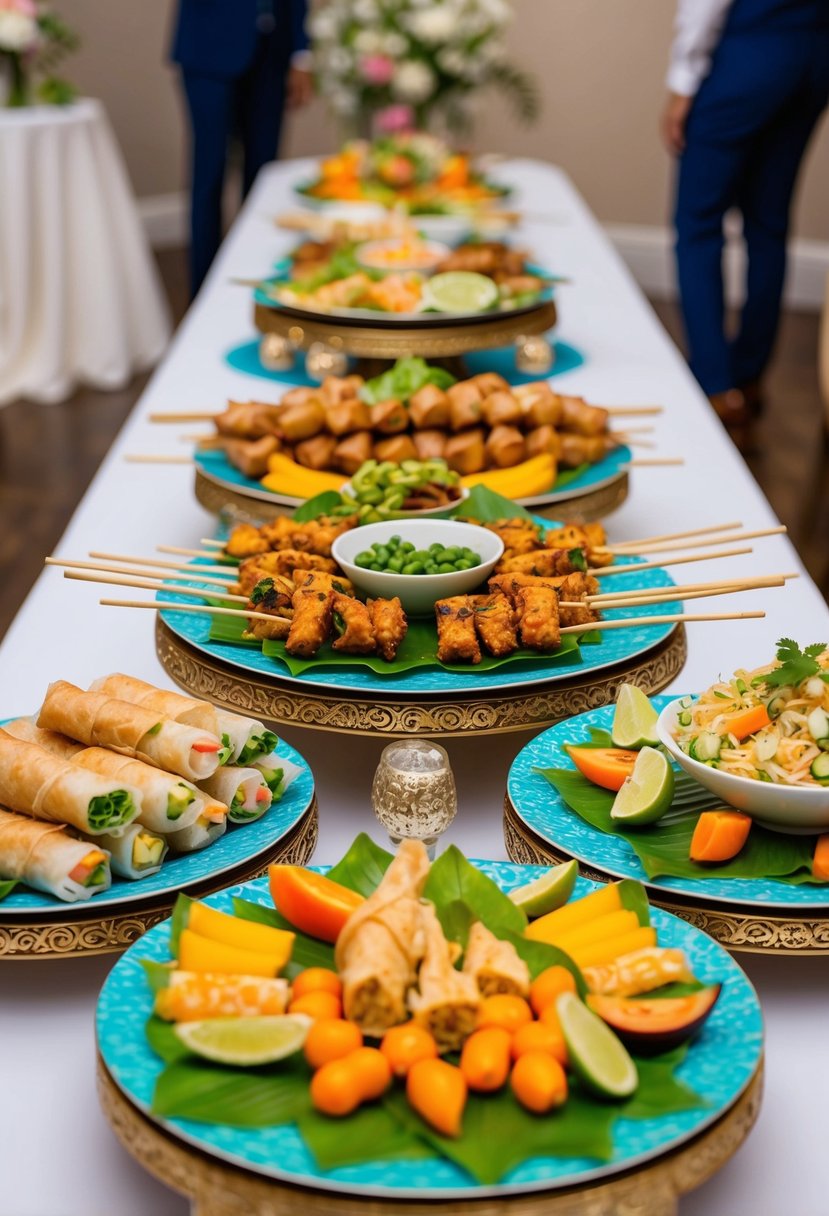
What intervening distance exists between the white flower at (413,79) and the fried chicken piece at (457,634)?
12.8 ft

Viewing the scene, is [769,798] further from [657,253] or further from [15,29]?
[657,253]

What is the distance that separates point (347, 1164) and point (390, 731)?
56 centimetres

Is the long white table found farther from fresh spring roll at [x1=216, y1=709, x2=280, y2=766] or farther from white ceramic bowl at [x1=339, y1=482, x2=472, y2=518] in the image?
white ceramic bowl at [x1=339, y1=482, x2=472, y2=518]

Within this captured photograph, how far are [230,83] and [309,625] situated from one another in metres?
4.73

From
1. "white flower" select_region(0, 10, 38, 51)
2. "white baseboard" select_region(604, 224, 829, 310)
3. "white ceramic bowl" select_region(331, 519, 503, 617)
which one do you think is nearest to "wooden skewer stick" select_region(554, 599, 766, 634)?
"white ceramic bowl" select_region(331, 519, 503, 617)

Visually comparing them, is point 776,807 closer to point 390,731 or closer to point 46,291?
point 390,731

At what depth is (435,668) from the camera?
1.40 m

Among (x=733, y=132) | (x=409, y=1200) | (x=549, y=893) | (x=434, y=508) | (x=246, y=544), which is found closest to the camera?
(x=409, y=1200)

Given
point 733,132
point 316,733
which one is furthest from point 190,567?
point 733,132

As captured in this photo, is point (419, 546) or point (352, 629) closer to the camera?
point (352, 629)

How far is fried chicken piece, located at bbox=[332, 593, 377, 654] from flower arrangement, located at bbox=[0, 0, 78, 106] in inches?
178

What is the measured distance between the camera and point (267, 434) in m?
2.07

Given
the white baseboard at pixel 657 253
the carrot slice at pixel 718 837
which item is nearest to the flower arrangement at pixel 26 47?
the white baseboard at pixel 657 253

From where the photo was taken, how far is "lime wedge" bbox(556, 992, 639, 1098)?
835mm
